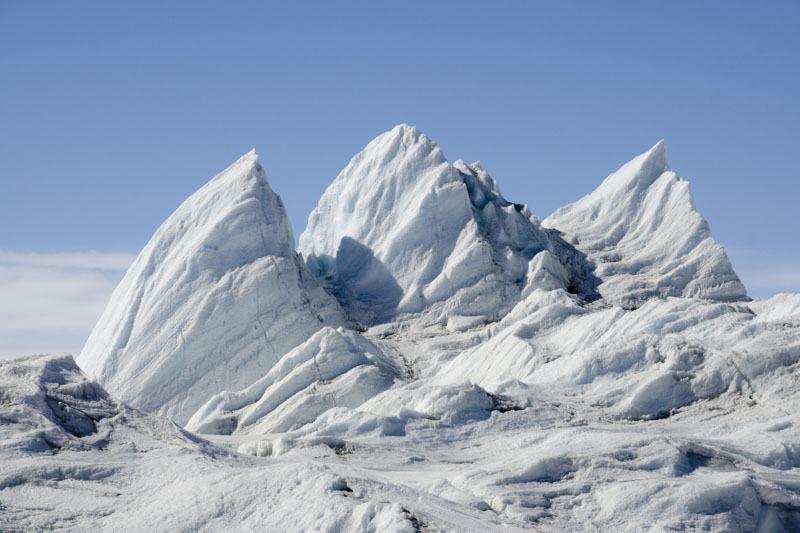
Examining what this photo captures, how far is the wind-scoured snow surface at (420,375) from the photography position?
13906mm

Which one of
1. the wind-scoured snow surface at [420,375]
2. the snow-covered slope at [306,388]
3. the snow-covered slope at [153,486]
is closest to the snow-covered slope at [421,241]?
the wind-scoured snow surface at [420,375]

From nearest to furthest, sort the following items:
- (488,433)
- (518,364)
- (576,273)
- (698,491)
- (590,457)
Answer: (698,491) < (590,457) < (488,433) < (518,364) < (576,273)

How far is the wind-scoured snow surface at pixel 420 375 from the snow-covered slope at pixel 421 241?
0.34 ft

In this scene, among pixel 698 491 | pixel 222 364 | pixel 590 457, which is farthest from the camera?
pixel 222 364

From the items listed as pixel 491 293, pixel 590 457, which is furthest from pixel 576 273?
pixel 590 457

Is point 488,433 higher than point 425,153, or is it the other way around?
point 425,153

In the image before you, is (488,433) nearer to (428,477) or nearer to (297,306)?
(428,477)

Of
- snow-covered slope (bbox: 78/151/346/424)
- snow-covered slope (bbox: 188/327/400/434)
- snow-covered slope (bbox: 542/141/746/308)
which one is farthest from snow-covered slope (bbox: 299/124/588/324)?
snow-covered slope (bbox: 188/327/400/434)

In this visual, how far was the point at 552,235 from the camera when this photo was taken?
4516cm

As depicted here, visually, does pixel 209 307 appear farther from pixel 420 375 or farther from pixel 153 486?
pixel 153 486

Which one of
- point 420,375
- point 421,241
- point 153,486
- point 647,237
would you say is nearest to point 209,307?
point 420,375

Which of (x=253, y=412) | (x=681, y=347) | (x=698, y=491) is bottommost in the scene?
(x=698, y=491)

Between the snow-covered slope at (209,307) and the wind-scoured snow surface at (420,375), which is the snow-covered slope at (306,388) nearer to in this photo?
the wind-scoured snow surface at (420,375)

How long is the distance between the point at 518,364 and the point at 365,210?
15.4 metres
